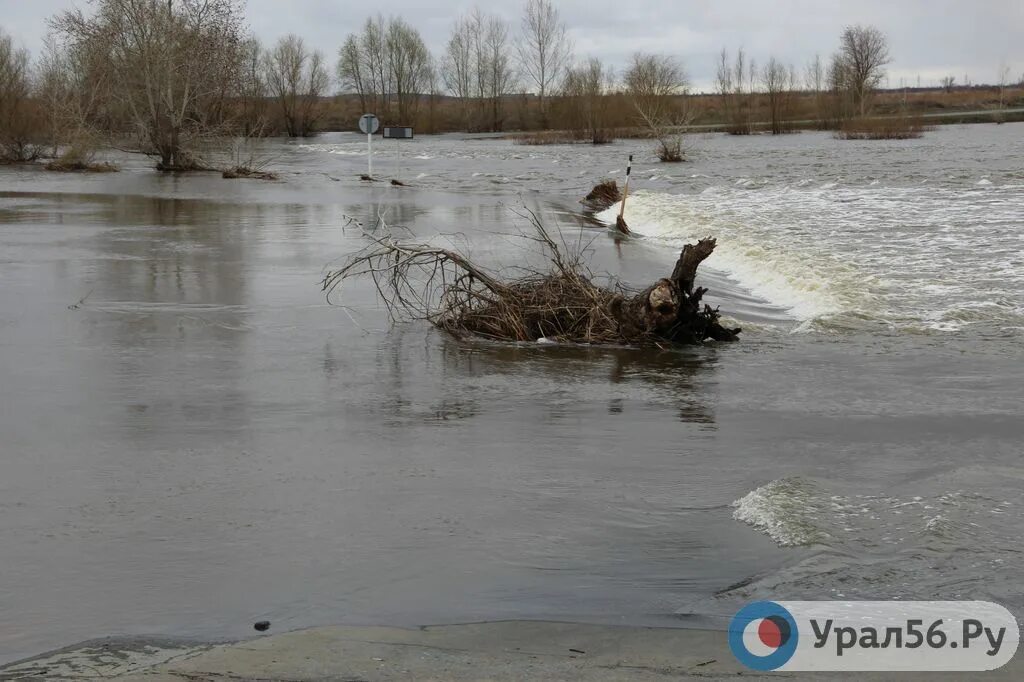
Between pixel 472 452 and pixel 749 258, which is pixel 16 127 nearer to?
pixel 749 258

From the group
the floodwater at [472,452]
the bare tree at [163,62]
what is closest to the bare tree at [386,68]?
the bare tree at [163,62]

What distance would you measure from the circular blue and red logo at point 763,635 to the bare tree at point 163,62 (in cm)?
3822

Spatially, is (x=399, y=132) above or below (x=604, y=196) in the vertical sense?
above

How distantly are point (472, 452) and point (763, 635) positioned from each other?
120 inches

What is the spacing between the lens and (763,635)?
457cm

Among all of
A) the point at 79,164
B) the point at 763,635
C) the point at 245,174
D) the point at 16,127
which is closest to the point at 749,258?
the point at 763,635

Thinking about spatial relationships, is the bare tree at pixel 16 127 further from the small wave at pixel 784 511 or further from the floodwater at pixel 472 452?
the small wave at pixel 784 511

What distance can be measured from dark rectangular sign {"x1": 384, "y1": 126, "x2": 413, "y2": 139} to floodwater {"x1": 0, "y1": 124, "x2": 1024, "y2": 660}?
71.3 meters

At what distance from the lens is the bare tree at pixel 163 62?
4012 centimetres

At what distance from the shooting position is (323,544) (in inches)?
222

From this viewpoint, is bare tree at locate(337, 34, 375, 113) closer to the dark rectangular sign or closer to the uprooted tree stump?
the dark rectangular sign

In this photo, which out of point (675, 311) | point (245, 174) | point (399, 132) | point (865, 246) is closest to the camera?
point (675, 311)

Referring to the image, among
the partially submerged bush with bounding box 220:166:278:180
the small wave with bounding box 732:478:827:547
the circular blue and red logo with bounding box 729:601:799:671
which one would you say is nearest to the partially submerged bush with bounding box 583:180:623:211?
the partially submerged bush with bounding box 220:166:278:180

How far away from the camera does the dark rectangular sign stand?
86.7m
